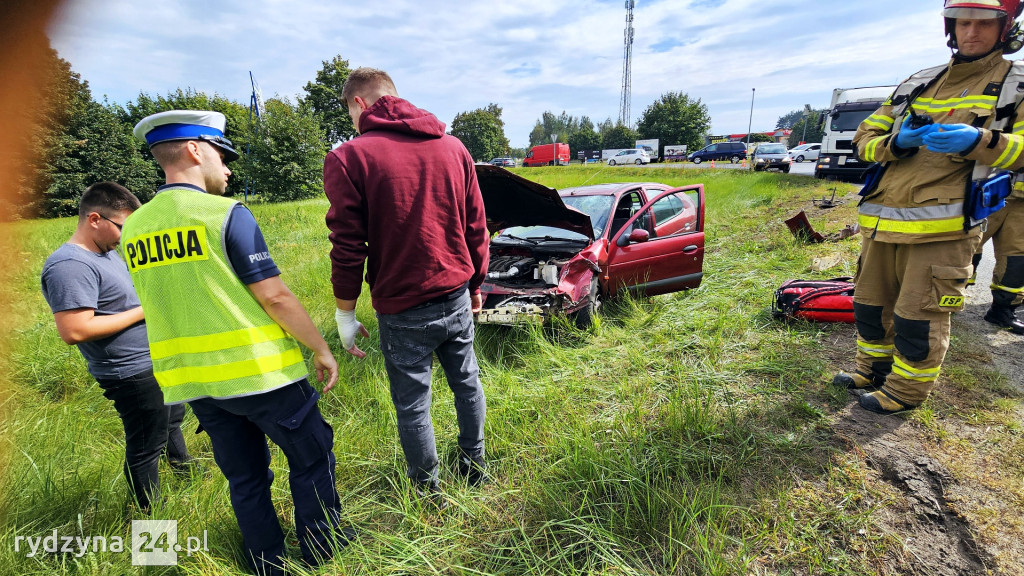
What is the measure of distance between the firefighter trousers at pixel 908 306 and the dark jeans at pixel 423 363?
92.8 inches

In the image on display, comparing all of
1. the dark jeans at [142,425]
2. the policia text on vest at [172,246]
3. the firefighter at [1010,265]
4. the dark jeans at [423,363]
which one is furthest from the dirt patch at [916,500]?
the dark jeans at [142,425]

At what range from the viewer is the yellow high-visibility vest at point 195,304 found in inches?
53.6

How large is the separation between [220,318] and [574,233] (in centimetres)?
347

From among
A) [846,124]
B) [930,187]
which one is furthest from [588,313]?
[846,124]

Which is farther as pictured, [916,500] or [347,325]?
[347,325]

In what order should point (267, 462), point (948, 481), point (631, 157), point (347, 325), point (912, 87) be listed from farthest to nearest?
1. point (631, 157)
2. point (912, 87)
3. point (347, 325)
4. point (948, 481)
5. point (267, 462)

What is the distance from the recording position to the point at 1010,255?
3.30 metres

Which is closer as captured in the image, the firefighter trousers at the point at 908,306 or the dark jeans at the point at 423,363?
the dark jeans at the point at 423,363

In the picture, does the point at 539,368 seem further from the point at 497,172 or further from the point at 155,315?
the point at 155,315

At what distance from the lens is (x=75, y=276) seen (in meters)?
1.82

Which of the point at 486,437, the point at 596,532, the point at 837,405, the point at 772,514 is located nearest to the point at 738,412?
the point at 837,405

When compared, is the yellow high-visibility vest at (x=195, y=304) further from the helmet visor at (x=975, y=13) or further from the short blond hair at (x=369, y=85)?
the helmet visor at (x=975, y=13)

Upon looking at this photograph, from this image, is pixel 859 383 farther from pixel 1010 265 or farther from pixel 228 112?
pixel 228 112

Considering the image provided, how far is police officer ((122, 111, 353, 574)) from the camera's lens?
1375mm
